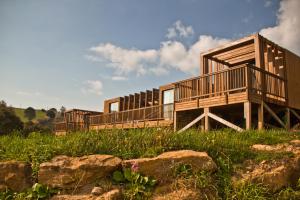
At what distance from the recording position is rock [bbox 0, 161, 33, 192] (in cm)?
445

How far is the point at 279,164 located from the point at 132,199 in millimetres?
2821

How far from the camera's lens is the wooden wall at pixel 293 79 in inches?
519

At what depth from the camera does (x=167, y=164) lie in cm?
464

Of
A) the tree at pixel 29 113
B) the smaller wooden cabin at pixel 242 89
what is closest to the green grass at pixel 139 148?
the smaller wooden cabin at pixel 242 89

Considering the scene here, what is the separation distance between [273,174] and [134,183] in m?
2.40

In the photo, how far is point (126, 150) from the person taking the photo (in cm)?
527

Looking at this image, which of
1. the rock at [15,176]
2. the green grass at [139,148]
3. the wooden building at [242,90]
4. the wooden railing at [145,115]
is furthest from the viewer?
the wooden railing at [145,115]

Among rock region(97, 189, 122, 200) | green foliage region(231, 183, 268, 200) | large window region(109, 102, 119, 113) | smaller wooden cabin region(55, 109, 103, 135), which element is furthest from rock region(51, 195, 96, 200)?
large window region(109, 102, 119, 113)

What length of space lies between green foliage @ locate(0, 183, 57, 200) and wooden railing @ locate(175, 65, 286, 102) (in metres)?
7.89

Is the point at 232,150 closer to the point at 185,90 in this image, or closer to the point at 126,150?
the point at 126,150

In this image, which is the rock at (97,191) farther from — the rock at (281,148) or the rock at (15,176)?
the rock at (281,148)

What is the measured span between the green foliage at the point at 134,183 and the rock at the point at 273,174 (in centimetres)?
A: 143

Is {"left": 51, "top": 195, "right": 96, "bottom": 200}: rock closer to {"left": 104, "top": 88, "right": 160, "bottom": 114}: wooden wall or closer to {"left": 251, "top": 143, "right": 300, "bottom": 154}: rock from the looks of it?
{"left": 251, "top": 143, "right": 300, "bottom": 154}: rock

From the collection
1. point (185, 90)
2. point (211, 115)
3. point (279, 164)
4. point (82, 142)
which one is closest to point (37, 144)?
point (82, 142)
